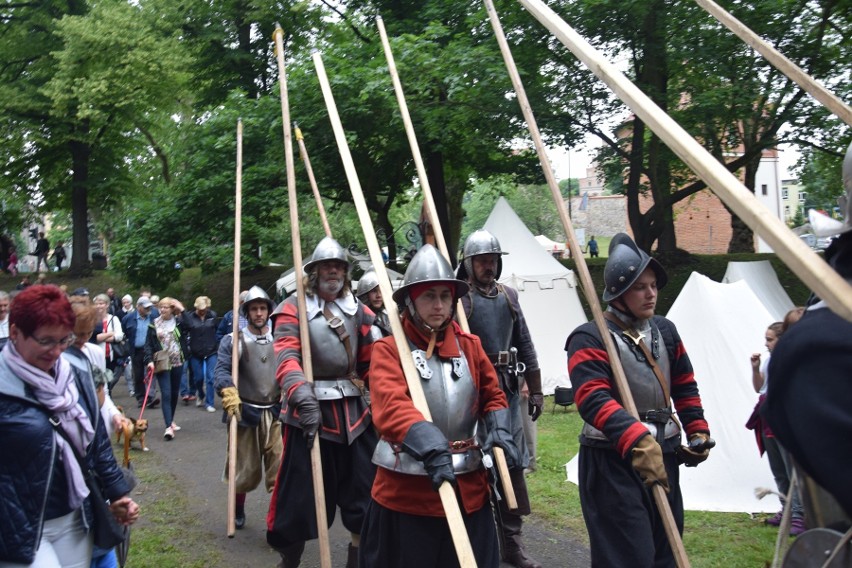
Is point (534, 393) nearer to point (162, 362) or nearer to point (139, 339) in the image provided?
point (162, 362)

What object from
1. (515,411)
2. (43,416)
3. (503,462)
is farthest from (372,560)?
(515,411)

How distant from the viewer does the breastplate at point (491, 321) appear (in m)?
5.75

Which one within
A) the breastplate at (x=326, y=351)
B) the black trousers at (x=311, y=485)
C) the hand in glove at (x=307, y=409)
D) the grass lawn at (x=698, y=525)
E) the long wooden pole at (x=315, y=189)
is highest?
the long wooden pole at (x=315, y=189)

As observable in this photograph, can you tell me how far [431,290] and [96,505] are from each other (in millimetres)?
1612

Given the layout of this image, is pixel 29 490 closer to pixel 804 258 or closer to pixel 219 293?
pixel 804 258

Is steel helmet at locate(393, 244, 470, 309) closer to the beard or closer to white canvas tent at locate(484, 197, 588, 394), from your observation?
the beard

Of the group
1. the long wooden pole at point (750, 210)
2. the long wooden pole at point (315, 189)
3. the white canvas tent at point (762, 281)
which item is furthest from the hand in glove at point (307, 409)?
the white canvas tent at point (762, 281)

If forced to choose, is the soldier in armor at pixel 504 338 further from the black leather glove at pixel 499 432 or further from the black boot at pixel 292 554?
the black leather glove at pixel 499 432

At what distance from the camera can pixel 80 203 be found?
2667 centimetres

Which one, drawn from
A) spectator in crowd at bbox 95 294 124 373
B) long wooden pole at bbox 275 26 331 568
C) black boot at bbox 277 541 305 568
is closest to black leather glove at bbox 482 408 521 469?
long wooden pole at bbox 275 26 331 568

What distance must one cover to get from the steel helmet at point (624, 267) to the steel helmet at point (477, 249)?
1888mm

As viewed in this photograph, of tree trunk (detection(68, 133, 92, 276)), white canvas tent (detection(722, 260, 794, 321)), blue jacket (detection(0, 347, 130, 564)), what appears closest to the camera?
blue jacket (detection(0, 347, 130, 564))

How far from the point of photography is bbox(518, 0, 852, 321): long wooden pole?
1382 mm

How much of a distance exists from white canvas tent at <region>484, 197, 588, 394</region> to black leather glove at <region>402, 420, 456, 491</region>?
9.85 m
